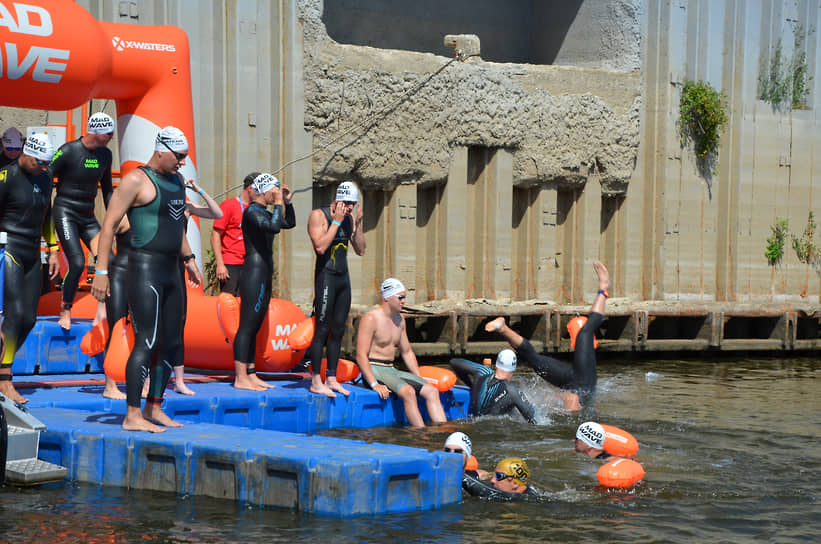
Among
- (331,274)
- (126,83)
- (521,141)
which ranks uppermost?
(521,141)

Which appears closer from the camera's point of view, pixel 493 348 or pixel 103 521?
pixel 103 521

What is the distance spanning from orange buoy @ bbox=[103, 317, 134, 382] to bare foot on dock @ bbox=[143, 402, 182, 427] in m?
0.39

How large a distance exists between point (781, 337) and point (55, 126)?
11.9 metres

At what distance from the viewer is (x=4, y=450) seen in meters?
6.98

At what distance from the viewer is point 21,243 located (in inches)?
319

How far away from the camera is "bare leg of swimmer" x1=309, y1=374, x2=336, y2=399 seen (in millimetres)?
9617

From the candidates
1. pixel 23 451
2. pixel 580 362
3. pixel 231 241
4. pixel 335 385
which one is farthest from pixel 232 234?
pixel 23 451

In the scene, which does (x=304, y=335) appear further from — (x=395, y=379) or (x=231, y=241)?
(x=231, y=241)

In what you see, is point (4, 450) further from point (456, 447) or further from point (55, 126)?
point (55, 126)

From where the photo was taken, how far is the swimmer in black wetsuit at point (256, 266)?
9.38 meters

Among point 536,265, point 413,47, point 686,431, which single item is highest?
point 413,47

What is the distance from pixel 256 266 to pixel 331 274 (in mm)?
647

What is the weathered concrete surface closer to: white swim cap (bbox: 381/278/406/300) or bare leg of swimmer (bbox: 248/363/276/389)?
white swim cap (bbox: 381/278/406/300)

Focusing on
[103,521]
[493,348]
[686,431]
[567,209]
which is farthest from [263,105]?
[103,521]
